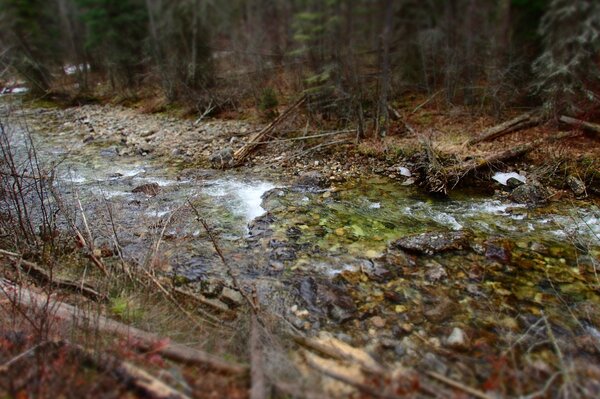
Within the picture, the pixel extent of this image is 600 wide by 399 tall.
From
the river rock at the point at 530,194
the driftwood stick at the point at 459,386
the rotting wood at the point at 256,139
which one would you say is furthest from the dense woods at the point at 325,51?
the driftwood stick at the point at 459,386

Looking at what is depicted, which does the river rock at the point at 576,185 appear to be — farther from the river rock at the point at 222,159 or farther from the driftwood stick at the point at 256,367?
the river rock at the point at 222,159

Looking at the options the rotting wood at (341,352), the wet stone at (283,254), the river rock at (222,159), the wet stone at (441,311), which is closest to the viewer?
the rotting wood at (341,352)

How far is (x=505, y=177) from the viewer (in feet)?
22.0

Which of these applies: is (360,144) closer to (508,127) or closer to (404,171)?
(404,171)

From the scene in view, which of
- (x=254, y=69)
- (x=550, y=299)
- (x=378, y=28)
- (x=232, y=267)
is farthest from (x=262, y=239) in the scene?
(x=378, y=28)

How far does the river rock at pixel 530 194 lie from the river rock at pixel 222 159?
5434mm

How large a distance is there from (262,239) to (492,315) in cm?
288

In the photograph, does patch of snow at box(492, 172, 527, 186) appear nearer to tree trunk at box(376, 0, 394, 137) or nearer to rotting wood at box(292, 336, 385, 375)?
tree trunk at box(376, 0, 394, 137)

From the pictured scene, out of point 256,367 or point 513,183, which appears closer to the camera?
point 256,367

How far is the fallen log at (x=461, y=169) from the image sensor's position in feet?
21.5

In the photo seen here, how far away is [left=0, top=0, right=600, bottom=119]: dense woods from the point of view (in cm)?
790

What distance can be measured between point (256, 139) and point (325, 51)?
3754mm

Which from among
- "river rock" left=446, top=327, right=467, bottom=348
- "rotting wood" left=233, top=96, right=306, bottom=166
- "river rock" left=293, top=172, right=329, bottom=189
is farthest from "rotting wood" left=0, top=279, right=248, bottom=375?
"rotting wood" left=233, top=96, right=306, bottom=166

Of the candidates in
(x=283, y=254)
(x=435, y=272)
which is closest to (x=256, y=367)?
(x=283, y=254)
